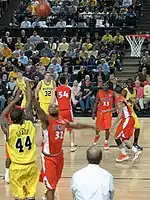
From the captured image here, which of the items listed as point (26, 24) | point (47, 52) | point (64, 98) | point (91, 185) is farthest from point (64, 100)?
point (26, 24)

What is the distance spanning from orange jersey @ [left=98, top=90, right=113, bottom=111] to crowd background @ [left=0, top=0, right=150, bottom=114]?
12.3 feet

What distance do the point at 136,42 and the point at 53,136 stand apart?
12.9 metres

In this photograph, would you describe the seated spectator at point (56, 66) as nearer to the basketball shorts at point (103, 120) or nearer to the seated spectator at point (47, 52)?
the seated spectator at point (47, 52)

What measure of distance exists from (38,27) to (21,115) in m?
15.0

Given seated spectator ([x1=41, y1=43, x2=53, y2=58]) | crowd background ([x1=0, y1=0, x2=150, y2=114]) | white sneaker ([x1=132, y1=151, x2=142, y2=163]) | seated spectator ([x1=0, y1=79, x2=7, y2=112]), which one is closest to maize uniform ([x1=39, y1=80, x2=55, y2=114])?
white sneaker ([x1=132, y1=151, x2=142, y2=163])

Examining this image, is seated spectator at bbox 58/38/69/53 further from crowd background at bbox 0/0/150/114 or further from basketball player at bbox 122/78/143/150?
basketball player at bbox 122/78/143/150

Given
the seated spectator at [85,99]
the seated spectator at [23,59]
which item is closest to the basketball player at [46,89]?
the seated spectator at [85,99]

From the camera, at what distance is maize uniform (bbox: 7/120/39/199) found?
23.9 ft

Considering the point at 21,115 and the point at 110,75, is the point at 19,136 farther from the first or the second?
the point at 110,75

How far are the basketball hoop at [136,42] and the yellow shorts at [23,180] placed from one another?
1324cm

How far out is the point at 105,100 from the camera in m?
11.9

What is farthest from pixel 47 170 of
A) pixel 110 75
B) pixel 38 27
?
pixel 38 27

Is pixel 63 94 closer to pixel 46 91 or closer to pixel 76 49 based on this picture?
pixel 46 91

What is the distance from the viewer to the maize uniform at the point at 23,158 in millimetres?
7281
